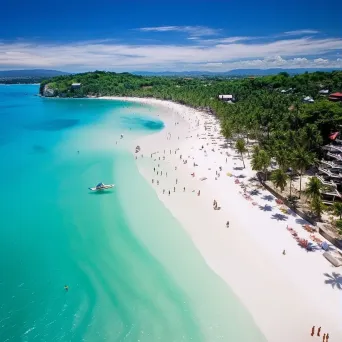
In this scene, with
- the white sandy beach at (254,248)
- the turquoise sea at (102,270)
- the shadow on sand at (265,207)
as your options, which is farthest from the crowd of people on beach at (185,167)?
the shadow on sand at (265,207)

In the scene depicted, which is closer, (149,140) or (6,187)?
(6,187)

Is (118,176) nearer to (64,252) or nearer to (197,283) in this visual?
(64,252)

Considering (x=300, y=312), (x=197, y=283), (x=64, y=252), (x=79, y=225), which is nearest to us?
(x=300, y=312)

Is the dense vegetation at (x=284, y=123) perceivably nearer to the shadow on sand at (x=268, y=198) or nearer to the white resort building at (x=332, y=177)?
the shadow on sand at (x=268, y=198)

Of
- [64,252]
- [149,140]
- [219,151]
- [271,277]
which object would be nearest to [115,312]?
[64,252]

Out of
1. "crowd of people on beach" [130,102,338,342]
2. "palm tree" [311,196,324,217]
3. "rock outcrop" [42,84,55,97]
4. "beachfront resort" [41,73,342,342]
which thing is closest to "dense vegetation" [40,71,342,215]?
"palm tree" [311,196,324,217]

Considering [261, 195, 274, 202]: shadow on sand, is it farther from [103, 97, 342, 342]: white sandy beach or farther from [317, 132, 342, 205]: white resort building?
[317, 132, 342, 205]: white resort building

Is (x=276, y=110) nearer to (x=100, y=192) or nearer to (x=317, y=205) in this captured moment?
(x=317, y=205)

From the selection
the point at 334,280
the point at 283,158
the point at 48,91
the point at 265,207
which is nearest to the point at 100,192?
the point at 265,207
